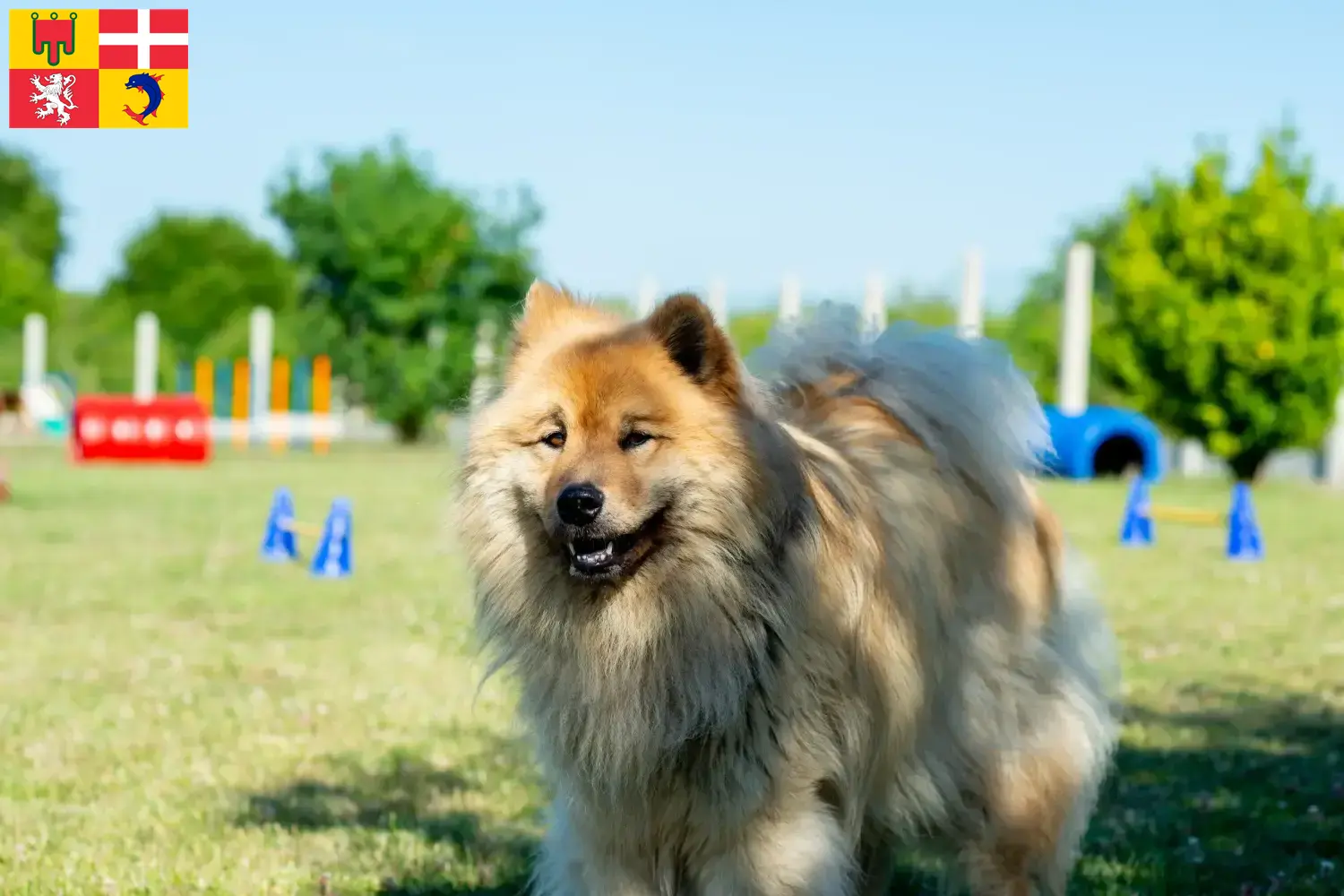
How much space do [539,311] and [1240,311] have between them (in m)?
24.8

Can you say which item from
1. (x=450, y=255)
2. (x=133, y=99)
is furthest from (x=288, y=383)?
(x=133, y=99)

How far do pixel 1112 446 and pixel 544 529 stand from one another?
81.8 ft

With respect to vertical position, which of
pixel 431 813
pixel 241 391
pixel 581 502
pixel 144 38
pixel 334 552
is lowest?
pixel 241 391

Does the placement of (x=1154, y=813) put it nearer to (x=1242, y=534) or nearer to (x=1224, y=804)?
(x=1224, y=804)

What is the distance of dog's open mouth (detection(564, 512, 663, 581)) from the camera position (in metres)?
3.51

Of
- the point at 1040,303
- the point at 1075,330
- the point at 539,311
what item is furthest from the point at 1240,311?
the point at 539,311

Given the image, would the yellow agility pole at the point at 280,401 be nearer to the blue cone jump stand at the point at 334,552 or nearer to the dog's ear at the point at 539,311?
the blue cone jump stand at the point at 334,552

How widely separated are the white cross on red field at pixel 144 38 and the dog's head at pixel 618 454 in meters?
5.37

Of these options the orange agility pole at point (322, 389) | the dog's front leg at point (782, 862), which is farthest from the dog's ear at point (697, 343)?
the orange agility pole at point (322, 389)

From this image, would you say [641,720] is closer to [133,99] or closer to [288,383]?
[133,99]

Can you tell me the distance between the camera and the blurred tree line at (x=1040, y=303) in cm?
2661

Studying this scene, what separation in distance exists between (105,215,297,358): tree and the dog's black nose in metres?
67.7

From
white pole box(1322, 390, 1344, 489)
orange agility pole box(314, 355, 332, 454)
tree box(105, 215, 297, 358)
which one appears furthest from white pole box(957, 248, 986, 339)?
tree box(105, 215, 297, 358)

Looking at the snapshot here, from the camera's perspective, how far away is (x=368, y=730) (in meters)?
6.75
